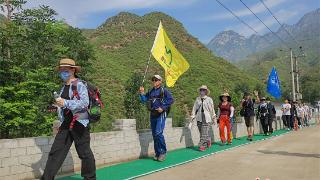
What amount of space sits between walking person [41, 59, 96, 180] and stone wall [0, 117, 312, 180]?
1227 millimetres

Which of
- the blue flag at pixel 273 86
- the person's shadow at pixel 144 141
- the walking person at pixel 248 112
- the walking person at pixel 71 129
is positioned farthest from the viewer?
the blue flag at pixel 273 86

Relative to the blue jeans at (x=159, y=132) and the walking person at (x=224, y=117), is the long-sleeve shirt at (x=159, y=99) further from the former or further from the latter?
the walking person at (x=224, y=117)

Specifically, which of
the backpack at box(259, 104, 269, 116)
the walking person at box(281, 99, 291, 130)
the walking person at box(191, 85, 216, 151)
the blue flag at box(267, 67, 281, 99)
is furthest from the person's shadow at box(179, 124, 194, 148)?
the blue flag at box(267, 67, 281, 99)

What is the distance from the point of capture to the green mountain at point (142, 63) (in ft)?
204

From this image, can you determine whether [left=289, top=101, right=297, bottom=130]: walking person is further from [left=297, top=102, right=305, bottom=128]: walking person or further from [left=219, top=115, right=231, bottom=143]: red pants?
[left=219, top=115, right=231, bottom=143]: red pants

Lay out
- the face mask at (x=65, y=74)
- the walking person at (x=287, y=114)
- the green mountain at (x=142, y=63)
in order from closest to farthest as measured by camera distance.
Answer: the face mask at (x=65, y=74)
the walking person at (x=287, y=114)
the green mountain at (x=142, y=63)

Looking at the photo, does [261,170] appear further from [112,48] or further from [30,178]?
[112,48]

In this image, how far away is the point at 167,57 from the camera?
37.7 ft

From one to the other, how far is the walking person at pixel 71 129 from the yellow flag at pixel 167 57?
497cm

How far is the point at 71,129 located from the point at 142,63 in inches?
2865

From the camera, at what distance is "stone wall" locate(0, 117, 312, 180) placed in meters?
7.09

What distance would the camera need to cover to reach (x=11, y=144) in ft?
23.3

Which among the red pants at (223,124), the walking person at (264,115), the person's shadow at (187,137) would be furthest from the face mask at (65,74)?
the walking person at (264,115)

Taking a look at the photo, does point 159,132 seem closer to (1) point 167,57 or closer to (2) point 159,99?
(2) point 159,99
